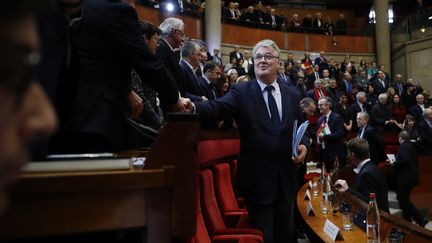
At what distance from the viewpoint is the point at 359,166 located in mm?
3641

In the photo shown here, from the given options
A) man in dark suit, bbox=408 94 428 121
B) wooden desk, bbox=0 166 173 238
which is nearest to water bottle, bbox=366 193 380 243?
wooden desk, bbox=0 166 173 238

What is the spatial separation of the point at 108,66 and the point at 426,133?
7.06 m

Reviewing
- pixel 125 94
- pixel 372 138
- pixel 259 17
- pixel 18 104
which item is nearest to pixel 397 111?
pixel 372 138

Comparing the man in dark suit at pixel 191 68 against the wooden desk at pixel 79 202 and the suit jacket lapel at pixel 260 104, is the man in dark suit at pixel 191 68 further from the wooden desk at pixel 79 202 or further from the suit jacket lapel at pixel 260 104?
the wooden desk at pixel 79 202

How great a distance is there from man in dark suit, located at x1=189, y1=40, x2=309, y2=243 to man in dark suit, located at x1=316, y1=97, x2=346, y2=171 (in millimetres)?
3495

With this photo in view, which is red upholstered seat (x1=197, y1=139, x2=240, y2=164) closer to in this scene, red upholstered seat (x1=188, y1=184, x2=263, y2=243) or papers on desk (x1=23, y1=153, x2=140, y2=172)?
red upholstered seat (x1=188, y1=184, x2=263, y2=243)

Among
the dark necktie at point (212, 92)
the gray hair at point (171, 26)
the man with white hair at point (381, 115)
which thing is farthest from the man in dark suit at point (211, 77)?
the man with white hair at point (381, 115)

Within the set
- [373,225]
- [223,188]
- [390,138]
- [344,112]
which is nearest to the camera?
[373,225]

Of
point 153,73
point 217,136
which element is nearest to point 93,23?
point 153,73

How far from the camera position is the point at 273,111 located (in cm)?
246

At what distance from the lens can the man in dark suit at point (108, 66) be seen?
1.47m

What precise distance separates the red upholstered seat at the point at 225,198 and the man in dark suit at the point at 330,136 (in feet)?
9.76

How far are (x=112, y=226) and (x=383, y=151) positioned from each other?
6.25 metres

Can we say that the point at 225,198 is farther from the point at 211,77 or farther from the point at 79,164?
the point at 79,164
